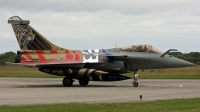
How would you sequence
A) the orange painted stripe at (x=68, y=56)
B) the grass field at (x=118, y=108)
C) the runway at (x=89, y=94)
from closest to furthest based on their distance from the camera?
the grass field at (x=118, y=108)
the runway at (x=89, y=94)
the orange painted stripe at (x=68, y=56)

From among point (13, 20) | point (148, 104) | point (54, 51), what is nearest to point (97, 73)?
point (54, 51)

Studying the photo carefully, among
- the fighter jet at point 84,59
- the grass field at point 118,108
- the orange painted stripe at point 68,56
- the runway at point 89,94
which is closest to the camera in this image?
the grass field at point 118,108

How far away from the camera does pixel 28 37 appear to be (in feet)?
94.1

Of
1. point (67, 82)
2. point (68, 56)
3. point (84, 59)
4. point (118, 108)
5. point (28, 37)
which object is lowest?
point (118, 108)

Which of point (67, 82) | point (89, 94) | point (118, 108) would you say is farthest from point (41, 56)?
point (118, 108)

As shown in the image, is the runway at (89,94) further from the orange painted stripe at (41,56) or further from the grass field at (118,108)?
the orange painted stripe at (41,56)

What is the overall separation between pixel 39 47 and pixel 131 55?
637cm

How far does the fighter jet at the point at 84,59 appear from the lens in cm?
2698

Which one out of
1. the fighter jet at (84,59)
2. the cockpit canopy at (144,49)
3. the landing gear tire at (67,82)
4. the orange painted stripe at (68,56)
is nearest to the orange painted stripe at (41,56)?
the fighter jet at (84,59)

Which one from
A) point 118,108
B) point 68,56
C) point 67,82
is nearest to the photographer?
point 118,108

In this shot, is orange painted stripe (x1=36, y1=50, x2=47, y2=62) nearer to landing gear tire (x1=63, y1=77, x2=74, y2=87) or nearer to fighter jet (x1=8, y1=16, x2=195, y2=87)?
fighter jet (x1=8, y1=16, x2=195, y2=87)

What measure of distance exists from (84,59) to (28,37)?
167 inches

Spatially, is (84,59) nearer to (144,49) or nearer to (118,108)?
(144,49)

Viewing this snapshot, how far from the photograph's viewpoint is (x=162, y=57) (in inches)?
1062
